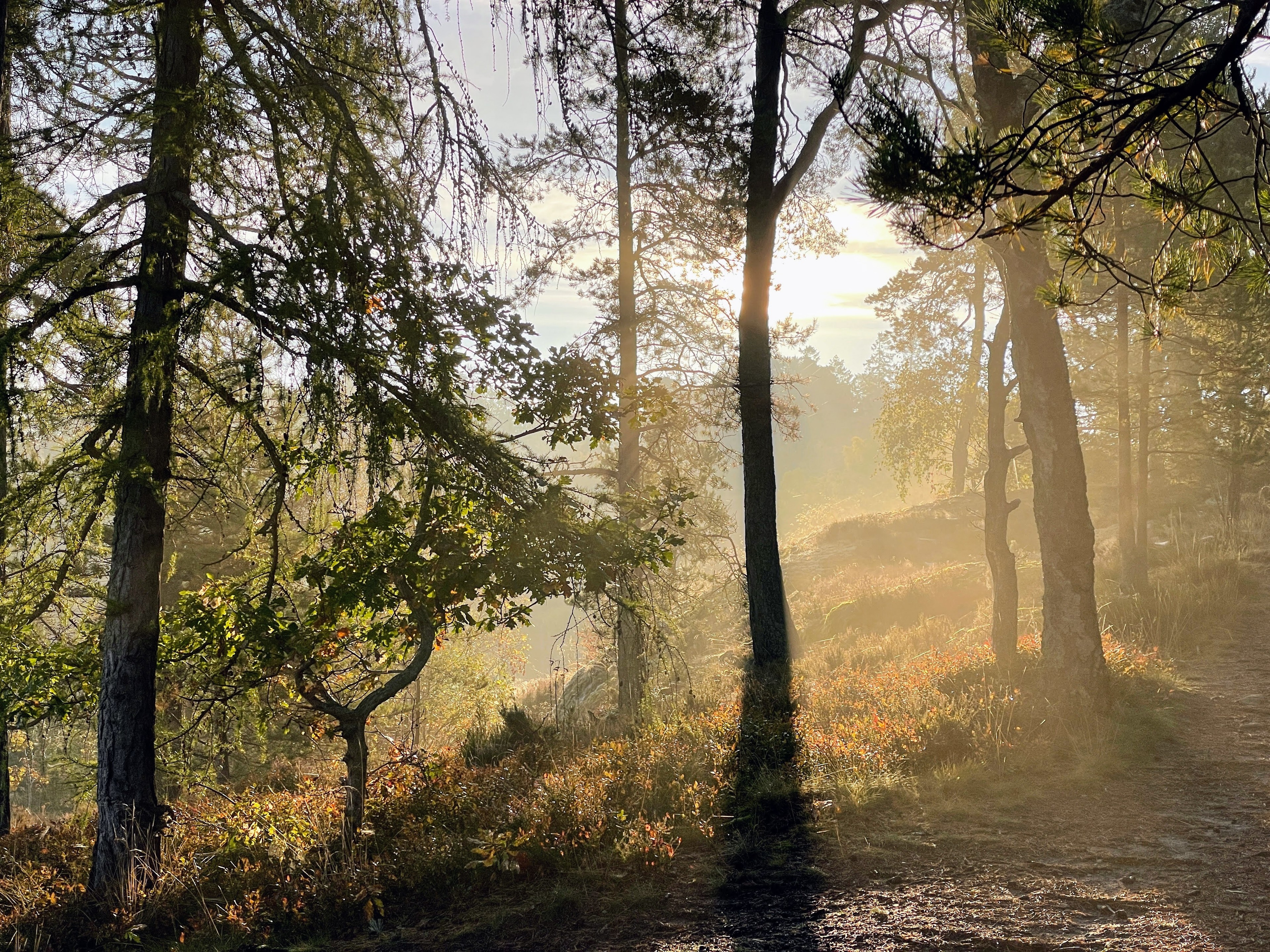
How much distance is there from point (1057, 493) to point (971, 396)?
21115 millimetres

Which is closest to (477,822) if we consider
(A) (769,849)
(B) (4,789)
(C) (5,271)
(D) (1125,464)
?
(A) (769,849)

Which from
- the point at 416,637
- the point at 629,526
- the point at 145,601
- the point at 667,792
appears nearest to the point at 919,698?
the point at 667,792

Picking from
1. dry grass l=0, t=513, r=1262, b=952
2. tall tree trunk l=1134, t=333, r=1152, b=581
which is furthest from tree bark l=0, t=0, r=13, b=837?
tall tree trunk l=1134, t=333, r=1152, b=581

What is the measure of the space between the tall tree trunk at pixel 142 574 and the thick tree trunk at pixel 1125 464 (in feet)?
50.3

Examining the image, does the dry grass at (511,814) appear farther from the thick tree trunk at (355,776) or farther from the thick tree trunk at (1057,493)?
the thick tree trunk at (1057,493)

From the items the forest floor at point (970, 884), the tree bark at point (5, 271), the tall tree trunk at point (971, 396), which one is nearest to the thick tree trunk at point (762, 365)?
the forest floor at point (970, 884)

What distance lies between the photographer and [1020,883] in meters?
4.48

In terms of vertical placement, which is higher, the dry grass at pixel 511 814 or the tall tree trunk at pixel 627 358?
the tall tree trunk at pixel 627 358

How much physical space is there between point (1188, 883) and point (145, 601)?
782 centimetres

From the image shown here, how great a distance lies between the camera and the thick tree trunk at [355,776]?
236 inches

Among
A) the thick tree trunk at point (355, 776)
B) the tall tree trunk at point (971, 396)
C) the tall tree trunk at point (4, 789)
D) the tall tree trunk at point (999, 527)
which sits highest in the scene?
the tall tree trunk at point (971, 396)

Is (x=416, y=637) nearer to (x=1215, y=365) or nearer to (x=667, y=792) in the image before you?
(x=667, y=792)

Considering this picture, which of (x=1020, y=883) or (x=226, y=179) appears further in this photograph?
(x=226, y=179)

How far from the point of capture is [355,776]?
621 centimetres
